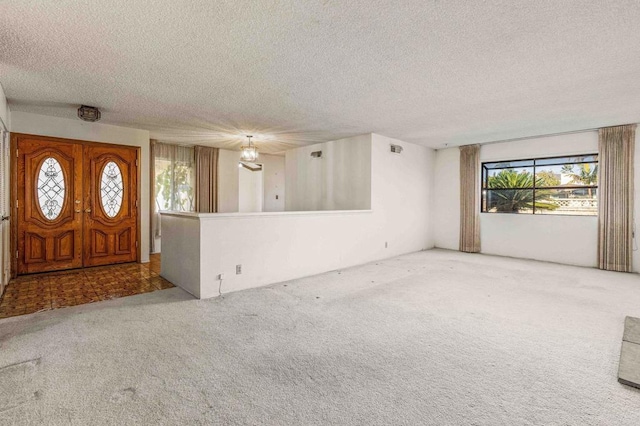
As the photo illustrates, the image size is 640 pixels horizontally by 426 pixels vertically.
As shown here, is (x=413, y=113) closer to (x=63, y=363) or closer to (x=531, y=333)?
(x=531, y=333)

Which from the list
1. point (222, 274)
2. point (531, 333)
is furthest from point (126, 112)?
point (531, 333)

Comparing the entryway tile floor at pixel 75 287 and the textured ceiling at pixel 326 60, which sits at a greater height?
the textured ceiling at pixel 326 60

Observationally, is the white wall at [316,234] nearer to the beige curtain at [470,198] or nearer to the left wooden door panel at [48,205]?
the beige curtain at [470,198]

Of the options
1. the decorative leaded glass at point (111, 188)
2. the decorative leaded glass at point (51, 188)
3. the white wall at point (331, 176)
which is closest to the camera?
the decorative leaded glass at point (51, 188)

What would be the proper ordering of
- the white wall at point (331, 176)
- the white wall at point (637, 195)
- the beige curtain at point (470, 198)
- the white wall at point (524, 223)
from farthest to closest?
the beige curtain at point (470, 198)
the white wall at point (331, 176)
the white wall at point (524, 223)
the white wall at point (637, 195)

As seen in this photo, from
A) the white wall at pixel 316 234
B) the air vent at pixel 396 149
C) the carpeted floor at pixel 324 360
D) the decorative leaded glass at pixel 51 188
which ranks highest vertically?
the air vent at pixel 396 149

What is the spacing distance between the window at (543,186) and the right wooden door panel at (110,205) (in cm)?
756

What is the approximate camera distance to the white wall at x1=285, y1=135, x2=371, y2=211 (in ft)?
20.7

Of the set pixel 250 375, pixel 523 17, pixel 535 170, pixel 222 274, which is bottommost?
pixel 250 375

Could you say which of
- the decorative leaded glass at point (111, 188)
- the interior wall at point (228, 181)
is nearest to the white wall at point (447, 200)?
the interior wall at point (228, 181)

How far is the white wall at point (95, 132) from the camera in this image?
4.79m

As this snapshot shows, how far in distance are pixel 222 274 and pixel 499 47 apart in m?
3.84

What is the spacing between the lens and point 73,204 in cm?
522

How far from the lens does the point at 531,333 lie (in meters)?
2.87
